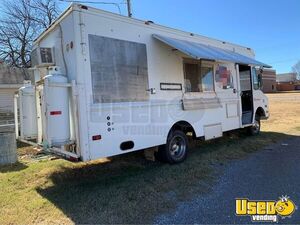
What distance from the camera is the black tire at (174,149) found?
21.5ft

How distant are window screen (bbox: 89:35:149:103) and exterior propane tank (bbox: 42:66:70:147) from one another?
53cm

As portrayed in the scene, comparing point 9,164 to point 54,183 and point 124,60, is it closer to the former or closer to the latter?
point 54,183

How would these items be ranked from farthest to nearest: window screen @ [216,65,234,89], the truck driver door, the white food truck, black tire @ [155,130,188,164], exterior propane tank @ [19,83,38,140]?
the truck driver door < window screen @ [216,65,234,89] < black tire @ [155,130,188,164] < exterior propane tank @ [19,83,38,140] < the white food truck

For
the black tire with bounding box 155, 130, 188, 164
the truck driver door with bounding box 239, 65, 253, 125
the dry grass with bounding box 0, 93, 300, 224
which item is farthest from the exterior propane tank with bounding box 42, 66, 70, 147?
the truck driver door with bounding box 239, 65, 253, 125

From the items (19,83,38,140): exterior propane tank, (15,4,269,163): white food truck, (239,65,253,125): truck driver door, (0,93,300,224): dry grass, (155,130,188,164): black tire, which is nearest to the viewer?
(0,93,300,224): dry grass

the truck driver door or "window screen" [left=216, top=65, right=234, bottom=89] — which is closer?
"window screen" [left=216, top=65, right=234, bottom=89]

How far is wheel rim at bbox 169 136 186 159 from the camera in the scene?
6.79 m

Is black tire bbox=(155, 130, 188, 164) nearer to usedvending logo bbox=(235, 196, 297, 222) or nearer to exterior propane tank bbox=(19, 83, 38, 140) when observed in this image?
usedvending logo bbox=(235, 196, 297, 222)

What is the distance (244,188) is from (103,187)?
97.9 inches

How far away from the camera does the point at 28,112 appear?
5.59 meters

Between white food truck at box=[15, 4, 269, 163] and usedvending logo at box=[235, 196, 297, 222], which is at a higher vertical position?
white food truck at box=[15, 4, 269, 163]

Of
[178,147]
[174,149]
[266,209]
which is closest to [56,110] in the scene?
[174,149]

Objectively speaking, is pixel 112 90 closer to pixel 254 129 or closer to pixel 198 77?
pixel 198 77

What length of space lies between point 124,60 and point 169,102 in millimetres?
1500
